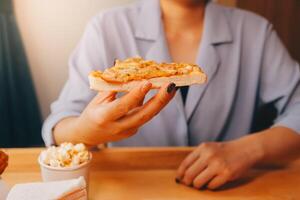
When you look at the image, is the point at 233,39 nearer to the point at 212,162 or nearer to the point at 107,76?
the point at 212,162

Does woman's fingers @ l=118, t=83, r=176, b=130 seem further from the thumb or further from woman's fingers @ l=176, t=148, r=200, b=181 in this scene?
woman's fingers @ l=176, t=148, r=200, b=181

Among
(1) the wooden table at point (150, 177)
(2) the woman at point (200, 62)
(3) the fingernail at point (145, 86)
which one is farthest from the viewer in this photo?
(2) the woman at point (200, 62)

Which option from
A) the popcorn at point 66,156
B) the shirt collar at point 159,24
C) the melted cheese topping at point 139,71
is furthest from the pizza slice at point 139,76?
the shirt collar at point 159,24

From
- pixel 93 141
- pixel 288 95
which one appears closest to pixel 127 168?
pixel 93 141

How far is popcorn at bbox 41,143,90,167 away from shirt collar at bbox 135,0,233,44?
0.54 metres

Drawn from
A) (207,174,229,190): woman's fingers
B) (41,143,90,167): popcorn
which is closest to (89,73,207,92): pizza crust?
(41,143,90,167): popcorn

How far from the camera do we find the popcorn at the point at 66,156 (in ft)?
2.55

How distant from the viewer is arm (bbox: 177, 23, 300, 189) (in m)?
0.90

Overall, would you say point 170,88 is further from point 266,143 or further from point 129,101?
point 266,143

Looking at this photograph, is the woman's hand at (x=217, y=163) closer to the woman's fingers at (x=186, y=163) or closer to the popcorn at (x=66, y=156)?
the woman's fingers at (x=186, y=163)

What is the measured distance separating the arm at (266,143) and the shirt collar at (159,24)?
150 mm

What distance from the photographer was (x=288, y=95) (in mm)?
1223

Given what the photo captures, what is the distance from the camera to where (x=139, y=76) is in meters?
0.81

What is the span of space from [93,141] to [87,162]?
116 mm
